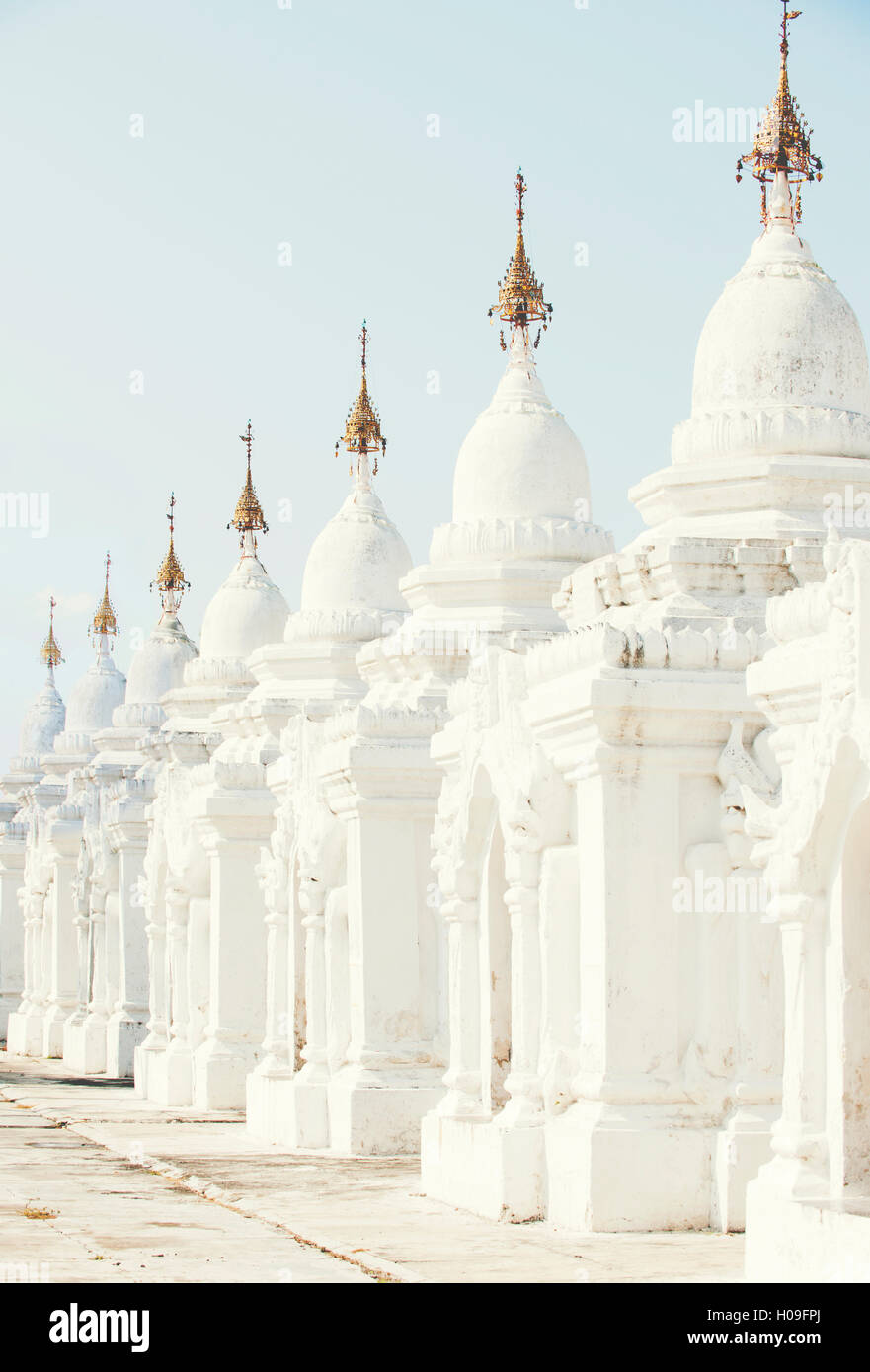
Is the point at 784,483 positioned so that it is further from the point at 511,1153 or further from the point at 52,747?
the point at 52,747

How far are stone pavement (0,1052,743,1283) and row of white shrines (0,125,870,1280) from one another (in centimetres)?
55

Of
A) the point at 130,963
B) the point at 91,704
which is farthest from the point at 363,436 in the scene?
the point at 91,704

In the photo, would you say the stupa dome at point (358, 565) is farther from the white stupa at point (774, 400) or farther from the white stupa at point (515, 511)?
the white stupa at point (774, 400)

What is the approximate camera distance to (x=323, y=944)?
23.1 m

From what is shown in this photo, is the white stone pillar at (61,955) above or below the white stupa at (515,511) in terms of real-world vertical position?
below

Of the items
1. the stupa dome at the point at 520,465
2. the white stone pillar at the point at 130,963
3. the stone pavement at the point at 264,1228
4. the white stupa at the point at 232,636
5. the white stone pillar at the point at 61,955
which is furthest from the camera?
the white stone pillar at the point at 61,955

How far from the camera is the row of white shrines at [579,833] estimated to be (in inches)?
481

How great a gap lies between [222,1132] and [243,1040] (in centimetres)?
276

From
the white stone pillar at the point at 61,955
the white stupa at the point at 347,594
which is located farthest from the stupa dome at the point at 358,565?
the white stone pillar at the point at 61,955

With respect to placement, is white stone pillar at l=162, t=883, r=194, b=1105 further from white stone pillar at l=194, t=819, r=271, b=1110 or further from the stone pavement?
the stone pavement

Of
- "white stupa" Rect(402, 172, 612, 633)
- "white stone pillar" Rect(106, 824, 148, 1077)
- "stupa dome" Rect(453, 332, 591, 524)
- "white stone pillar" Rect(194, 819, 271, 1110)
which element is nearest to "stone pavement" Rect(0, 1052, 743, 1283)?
"white stone pillar" Rect(194, 819, 271, 1110)

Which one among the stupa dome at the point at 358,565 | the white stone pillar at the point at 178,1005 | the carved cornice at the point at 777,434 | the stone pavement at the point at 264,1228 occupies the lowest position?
the stone pavement at the point at 264,1228

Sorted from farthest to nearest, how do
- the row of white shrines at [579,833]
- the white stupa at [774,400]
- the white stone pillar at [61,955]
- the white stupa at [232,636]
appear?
the white stone pillar at [61,955] → the white stupa at [232,636] → the white stupa at [774,400] → the row of white shrines at [579,833]

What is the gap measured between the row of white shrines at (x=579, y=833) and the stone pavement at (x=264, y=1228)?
550 millimetres
